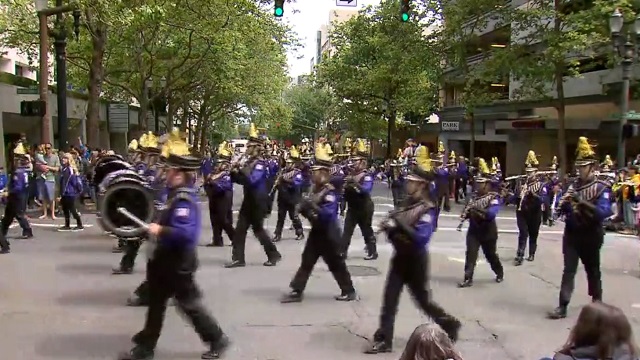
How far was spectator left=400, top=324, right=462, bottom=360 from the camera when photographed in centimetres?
308

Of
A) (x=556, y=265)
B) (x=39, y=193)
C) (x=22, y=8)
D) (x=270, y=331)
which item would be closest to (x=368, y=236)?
(x=556, y=265)

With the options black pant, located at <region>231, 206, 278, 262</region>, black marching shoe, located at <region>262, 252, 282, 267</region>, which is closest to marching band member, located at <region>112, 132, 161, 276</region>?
black pant, located at <region>231, 206, 278, 262</region>

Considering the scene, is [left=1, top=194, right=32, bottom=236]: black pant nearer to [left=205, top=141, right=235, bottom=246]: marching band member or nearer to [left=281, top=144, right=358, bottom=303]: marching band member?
[left=205, top=141, right=235, bottom=246]: marching band member

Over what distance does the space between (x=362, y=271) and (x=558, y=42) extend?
13.2m

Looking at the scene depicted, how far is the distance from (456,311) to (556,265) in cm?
398

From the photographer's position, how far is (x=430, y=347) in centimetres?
308

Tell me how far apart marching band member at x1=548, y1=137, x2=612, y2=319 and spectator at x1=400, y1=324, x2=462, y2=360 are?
16.2ft

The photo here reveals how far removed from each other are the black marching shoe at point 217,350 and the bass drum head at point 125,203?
2.00m

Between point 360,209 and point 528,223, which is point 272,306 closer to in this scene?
point 360,209

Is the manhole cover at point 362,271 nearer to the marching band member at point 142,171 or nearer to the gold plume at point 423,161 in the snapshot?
the marching band member at point 142,171

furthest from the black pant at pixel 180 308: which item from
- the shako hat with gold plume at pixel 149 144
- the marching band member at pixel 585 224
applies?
the shako hat with gold plume at pixel 149 144

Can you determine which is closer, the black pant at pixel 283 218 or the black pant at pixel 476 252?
the black pant at pixel 476 252

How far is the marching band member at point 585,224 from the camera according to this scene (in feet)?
24.6

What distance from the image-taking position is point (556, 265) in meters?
11.3
